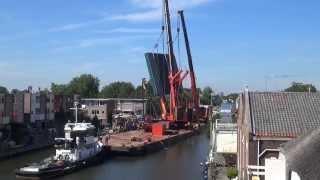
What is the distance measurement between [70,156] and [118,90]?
347ft

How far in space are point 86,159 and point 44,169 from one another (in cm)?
661

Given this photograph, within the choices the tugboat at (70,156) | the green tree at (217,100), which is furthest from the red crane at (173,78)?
the green tree at (217,100)

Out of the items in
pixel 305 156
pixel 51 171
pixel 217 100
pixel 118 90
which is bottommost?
pixel 51 171

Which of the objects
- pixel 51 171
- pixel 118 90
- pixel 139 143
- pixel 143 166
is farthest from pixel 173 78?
pixel 118 90

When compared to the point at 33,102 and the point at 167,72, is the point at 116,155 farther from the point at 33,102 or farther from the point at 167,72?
the point at 167,72

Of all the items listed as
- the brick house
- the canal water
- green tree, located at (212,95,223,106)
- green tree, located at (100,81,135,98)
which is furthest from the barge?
green tree, located at (212,95,223,106)

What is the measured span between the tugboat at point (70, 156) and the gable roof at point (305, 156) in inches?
828

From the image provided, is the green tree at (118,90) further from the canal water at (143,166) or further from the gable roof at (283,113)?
the gable roof at (283,113)

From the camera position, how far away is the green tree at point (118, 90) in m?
142

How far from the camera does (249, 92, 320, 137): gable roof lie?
21.6m

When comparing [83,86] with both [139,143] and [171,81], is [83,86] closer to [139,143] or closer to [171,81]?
[171,81]

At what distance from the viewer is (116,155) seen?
4934 cm

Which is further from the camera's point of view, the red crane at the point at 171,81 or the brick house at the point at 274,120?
the red crane at the point at 171,81

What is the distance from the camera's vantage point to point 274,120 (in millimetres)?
22203
